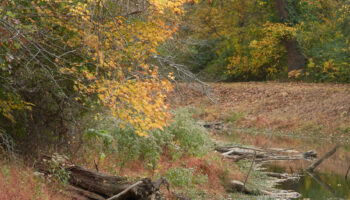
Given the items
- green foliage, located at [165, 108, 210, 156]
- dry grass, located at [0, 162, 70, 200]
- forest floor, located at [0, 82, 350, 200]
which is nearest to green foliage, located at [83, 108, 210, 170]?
green foliage, located at [165, 108, 210, 156]

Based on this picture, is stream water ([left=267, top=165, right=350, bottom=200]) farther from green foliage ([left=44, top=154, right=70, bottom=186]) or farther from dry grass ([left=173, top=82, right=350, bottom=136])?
dry grass ([left=173, top=82, right=350, bottom=136])

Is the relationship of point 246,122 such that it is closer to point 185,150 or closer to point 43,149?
point 185,150

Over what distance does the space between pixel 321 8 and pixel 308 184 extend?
20.7 metres

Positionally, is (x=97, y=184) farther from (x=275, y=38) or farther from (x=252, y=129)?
(x=275, y=38)

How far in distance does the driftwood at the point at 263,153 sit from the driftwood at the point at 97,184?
8.59 metres

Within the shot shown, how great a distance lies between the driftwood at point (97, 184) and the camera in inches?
333

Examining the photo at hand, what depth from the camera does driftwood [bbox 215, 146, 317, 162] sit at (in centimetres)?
1761

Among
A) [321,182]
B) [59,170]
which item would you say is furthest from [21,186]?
[321,182]

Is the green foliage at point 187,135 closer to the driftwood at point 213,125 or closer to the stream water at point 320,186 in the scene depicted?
the stream water at point 320,186

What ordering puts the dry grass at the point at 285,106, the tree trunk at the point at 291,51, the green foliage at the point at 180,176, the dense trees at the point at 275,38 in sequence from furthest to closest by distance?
1. the tree trunk at the point at 291,51
2. the dense trees at the point at 275,38
3. the dry grass at the point at 285,106
4. the green foliage at the point at 180,176

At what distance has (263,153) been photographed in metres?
18.6

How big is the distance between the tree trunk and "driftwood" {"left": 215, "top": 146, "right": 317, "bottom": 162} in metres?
15.2

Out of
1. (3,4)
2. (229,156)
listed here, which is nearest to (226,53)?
(229,156)

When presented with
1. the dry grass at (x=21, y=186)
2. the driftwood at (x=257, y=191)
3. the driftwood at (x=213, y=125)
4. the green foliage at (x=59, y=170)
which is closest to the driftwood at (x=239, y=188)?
the driftwood at (x=257, y=191)
